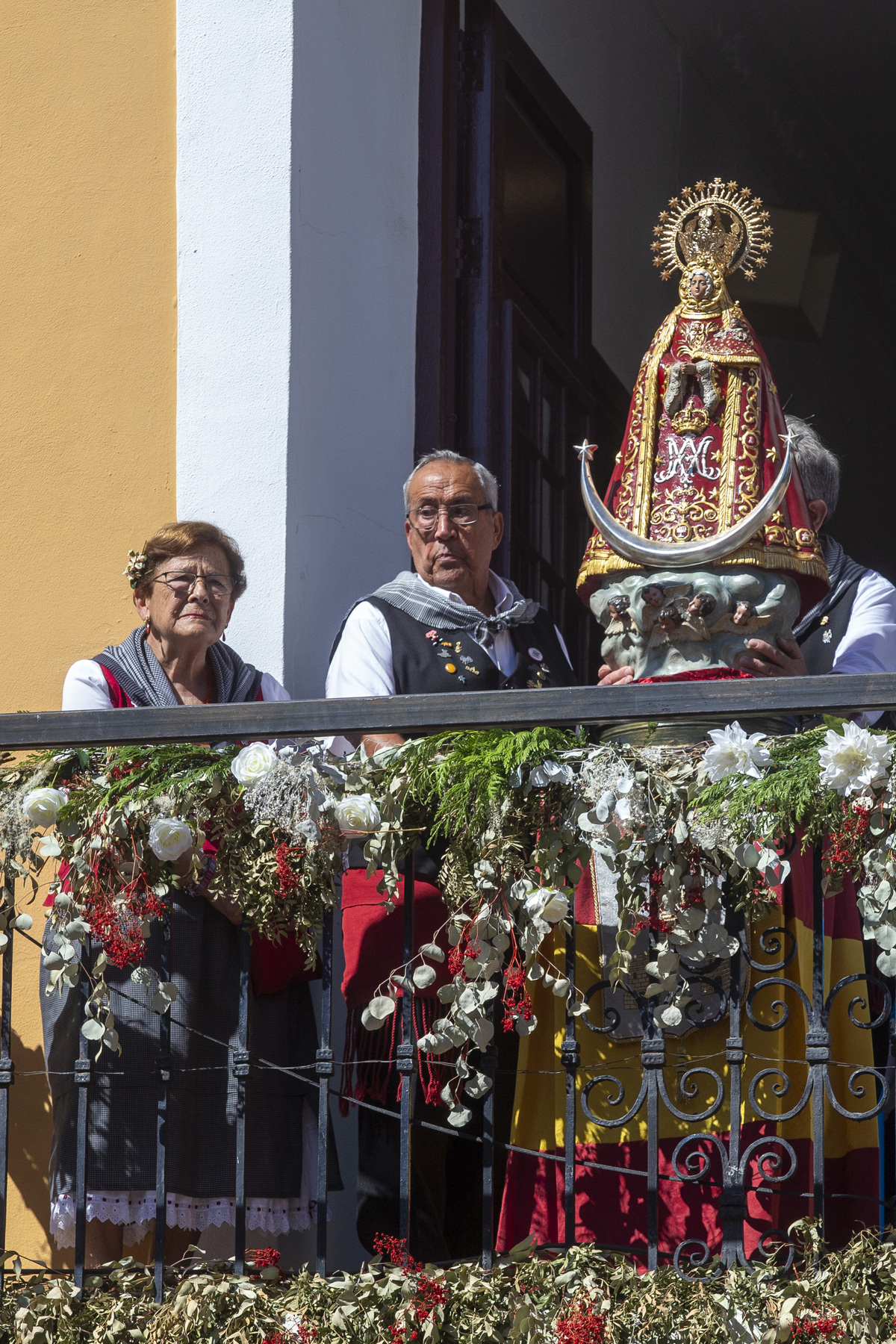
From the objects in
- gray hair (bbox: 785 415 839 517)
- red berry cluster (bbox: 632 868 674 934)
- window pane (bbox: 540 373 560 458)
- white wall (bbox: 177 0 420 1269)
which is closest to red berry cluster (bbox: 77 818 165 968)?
red berry cluster (bbox: 632 868 674 934)

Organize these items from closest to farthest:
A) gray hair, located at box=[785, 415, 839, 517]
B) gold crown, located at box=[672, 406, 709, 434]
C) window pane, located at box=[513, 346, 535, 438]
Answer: gold crown, located at box=[672, 406, 709, 434] < gray hair, located at box=[785, 415, 839, 517] < window pane, located at box=[513, 346, 535, 438]

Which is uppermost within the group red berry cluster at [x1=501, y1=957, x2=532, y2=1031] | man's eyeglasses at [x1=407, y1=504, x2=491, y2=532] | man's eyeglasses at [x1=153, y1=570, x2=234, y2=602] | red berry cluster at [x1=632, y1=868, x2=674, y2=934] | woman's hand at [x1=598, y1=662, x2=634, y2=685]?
man's eyeglasses at [x1=407, y1=504, x2=491, y2=532]

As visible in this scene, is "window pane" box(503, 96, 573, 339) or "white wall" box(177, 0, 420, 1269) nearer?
"white wall" box(177, 0, 420, 1269)

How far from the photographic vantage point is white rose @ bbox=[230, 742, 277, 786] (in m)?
3.58

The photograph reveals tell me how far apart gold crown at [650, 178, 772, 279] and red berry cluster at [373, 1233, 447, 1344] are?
2039 mm

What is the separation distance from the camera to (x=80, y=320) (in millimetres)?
5090

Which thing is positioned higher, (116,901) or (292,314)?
(292,314)

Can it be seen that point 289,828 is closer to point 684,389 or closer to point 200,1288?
point 200,1288

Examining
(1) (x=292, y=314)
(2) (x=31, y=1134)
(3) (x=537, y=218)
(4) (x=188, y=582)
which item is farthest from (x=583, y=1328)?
(3) (x=537, y=218)

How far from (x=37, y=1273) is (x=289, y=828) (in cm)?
100

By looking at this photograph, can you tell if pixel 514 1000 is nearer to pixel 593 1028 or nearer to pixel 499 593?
pixel 593 1028

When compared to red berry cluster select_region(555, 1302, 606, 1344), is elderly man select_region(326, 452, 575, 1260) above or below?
above

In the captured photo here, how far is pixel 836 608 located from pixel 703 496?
582 mm

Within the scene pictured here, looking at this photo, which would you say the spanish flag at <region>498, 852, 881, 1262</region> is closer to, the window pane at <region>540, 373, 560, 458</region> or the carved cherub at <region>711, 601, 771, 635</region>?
the carved cherub at <region>711, 601, 771, 635</region>
